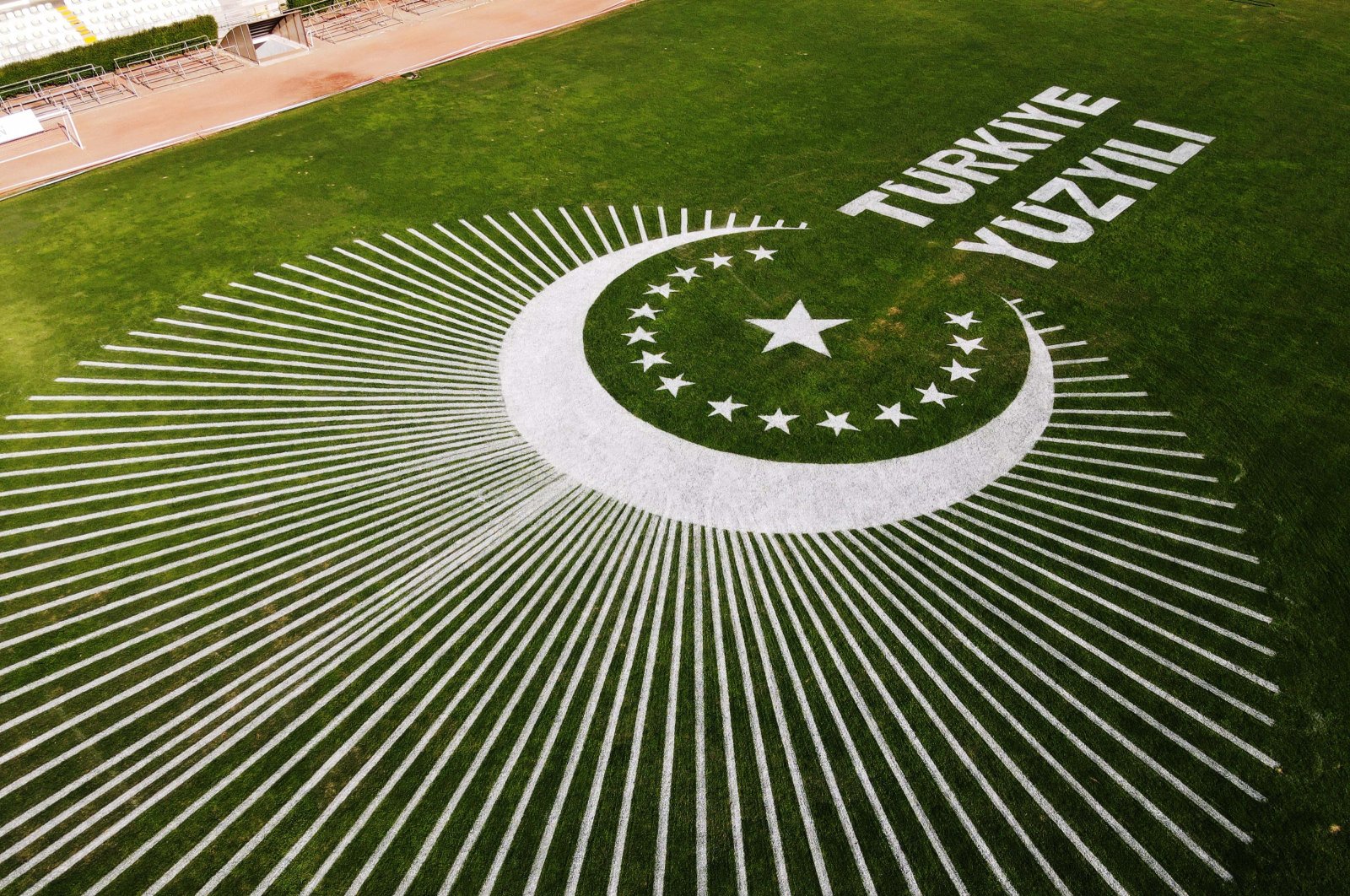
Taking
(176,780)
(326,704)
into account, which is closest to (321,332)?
(326,704)

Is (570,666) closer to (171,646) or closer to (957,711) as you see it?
(957,711)

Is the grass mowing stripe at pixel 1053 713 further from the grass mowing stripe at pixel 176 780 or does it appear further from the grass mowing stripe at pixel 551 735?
the grass mowing stripe at pixel 176 780

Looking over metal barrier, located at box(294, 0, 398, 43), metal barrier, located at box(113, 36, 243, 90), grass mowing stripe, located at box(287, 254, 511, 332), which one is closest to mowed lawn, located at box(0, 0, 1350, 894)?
grass mowing stripe, located at box(287, 254, 511, 332)

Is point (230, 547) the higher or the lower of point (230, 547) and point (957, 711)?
the higher

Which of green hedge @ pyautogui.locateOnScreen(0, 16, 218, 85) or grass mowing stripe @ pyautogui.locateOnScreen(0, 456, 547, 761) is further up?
green hedge @ pyautogui.locateOnScreen(0, 16, 218, 85)

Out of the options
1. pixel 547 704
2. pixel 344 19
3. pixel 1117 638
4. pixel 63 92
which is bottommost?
pixel 1117 638

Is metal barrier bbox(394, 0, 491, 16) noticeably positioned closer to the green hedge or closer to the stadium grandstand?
the stadium grandstand

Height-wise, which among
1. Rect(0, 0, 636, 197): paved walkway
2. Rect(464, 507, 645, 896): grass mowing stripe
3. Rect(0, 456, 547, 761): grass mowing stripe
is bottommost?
Rect(464, 507, 645, 896): grass mowing stripe

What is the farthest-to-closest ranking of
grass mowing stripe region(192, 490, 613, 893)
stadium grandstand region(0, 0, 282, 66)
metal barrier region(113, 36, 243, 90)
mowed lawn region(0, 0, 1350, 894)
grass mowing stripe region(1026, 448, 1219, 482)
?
1. stadium grandstand region(0, 0, 282, 66)
2. metal barrier region(113, 36, 243, 90)
3. grass mowing stripe region(1026, 448, 1219, 482)
4. mowed lawn region(0, 0, 1350, 894)
5. grass mowing stripe region(192, 490, 613, 893)
